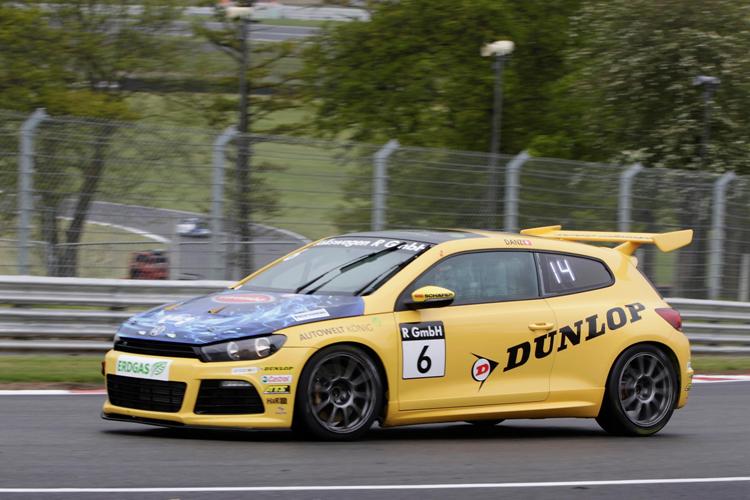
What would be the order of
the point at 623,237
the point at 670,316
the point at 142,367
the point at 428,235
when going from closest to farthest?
the point at 142,367 < the point at 428,235 < the point at 670,316 < the point at 623,237

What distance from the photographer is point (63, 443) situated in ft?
27.3

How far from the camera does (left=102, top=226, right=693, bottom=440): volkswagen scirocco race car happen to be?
818cm

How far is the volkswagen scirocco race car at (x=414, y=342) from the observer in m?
8.18

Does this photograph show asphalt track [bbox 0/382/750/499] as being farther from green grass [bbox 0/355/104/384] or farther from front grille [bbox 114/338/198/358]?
green grass [bbox 0/355/104/384]

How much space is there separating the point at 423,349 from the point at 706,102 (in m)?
19.8

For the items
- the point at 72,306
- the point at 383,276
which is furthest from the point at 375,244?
the point at 72,306

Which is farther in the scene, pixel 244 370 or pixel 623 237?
pixel 623 237

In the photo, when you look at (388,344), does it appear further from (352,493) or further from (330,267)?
(352,493)

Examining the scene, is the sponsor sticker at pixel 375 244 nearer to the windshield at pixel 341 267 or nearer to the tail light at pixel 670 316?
the windshield at pixel 341 267

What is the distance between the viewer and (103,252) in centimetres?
A: 1470

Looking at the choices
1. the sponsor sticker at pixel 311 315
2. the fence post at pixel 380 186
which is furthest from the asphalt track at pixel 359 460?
the fence post at pixel 380 186

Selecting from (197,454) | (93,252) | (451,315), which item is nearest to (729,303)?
(93,252)

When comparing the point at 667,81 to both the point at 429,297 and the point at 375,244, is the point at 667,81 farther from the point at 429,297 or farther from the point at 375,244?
the point at 429,297

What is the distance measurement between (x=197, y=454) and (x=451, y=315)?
81.2 inches
